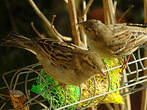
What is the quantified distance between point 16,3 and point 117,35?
1.12m

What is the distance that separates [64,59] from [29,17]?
468 mm

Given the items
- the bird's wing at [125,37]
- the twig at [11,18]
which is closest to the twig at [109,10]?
the bird's wing at [125,37]

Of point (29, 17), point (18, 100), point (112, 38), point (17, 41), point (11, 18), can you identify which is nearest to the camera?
point (18, 100)

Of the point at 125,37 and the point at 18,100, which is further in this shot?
the point at 125,37

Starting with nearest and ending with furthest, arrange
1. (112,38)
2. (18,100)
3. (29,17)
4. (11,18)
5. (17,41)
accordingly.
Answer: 1. (18,100)
2. (17,41)
3. (112,38)
4. (29,17)
5. (11,18)

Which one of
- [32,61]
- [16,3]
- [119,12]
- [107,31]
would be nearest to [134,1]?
[119,12]

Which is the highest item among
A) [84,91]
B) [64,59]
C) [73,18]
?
[73,18]

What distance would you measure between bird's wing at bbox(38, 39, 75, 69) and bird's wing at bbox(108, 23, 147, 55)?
0.26 metres

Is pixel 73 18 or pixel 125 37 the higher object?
pixel 73 18

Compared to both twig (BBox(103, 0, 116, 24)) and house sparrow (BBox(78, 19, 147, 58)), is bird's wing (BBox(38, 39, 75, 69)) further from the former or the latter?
twig (BBox(103, 0, 116, 24))

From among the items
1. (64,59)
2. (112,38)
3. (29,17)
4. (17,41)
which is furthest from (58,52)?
(29,17)

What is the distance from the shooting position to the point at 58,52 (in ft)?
3.02

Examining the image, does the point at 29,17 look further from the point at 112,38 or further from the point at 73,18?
the point at 112,38

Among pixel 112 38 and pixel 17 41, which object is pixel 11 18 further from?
pixel 112 38
